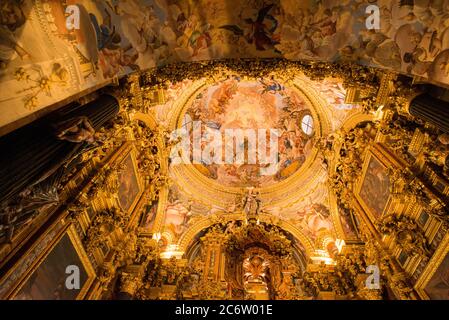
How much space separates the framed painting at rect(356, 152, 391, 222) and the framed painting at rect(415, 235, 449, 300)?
9.16 ft

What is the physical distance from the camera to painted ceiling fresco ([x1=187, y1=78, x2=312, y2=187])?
17141 millimetres

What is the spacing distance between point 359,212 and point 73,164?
1052 centimetres

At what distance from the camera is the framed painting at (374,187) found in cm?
1095

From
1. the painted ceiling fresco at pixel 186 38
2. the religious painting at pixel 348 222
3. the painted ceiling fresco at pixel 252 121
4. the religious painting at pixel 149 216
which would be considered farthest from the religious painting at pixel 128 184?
the religious painting at pixel 348 222

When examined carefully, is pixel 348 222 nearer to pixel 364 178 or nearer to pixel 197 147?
pixel 364 178

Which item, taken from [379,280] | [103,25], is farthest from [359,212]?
[103,25]

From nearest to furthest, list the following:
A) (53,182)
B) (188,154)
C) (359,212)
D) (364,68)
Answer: (53,182)
(364,68)
(359,212)
(188,154)

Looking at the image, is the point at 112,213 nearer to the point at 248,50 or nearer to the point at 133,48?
the point at 133,48

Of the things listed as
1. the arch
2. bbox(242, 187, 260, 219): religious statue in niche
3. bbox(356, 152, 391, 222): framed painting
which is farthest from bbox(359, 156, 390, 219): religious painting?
bbox(242, 187, 260, 219): religious statue in niche

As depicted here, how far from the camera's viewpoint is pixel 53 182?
623cm

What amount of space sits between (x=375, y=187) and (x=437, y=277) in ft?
13.2

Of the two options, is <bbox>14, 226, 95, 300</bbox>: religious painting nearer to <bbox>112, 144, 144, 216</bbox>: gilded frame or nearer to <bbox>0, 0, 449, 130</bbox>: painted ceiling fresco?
<bbox>112, 144, 144, 216</bbox>: gilded frame

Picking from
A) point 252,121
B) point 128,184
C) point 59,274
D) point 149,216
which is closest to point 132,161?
point 128,184

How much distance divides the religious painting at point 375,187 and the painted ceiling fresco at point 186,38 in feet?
14.7
